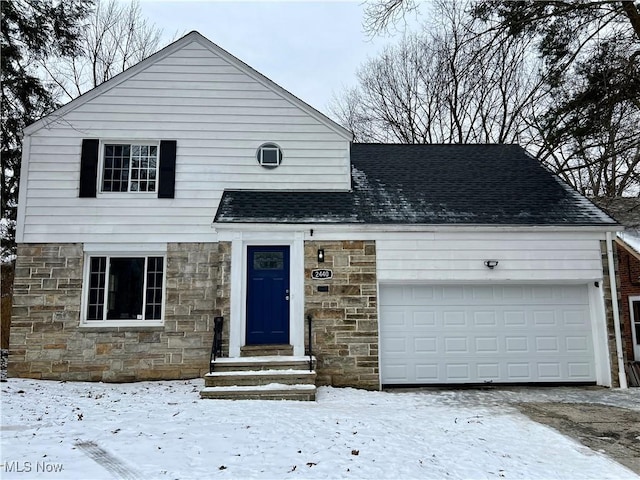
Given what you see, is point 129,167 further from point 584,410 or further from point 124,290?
point 584,410

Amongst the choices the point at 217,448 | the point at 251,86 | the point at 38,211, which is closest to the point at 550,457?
the point at 217,448

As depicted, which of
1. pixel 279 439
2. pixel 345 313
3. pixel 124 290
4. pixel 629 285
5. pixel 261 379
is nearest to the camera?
pixel 279 439

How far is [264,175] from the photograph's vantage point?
9297 mm

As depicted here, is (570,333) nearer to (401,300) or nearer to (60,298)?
(401,300)

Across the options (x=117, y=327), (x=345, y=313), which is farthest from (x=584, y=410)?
(x=117, y=327)

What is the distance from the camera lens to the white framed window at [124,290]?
871 cm

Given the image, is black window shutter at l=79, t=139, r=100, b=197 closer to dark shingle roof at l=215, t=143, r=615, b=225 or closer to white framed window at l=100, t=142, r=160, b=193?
white framed window at l=100, t=142, r=160, b=193

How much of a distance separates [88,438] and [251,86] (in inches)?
281

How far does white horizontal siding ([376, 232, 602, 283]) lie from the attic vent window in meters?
2.74

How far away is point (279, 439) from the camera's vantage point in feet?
16.1

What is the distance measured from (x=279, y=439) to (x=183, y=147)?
6320 mm

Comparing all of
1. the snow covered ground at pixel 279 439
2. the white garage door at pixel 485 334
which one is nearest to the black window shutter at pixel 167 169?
the snow covered ground at pixel 279 439

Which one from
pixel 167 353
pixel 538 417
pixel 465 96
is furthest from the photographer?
pixel 465 96

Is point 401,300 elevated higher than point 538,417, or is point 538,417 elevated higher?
point 401,300
